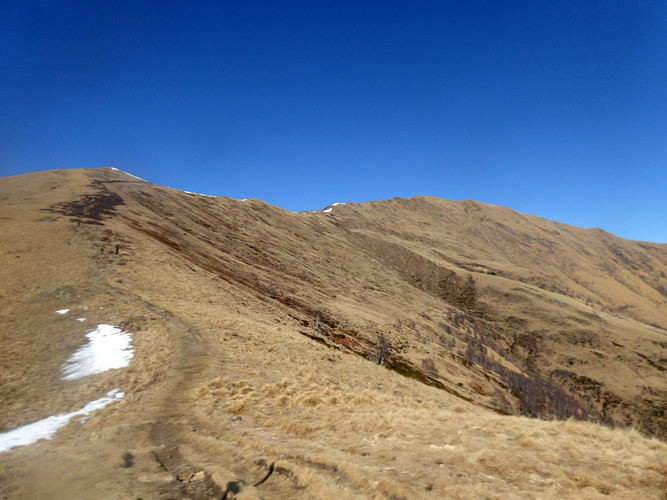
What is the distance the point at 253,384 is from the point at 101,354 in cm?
783

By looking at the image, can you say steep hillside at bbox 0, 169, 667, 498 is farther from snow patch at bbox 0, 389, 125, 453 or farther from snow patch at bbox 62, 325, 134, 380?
snow patch at bbox 62, 325, 134, 380

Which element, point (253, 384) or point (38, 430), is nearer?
point (38, 430)

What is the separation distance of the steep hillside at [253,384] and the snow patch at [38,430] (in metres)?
0.41

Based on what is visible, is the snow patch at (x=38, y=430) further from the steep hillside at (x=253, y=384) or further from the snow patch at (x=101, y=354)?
the snow patch at (x=101, y=354)

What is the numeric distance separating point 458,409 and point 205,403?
36.0 ft

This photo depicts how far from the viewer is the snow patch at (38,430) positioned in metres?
8.88

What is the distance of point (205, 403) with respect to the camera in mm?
11625

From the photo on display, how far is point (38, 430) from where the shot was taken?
969cm

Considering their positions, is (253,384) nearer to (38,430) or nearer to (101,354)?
(38,430)

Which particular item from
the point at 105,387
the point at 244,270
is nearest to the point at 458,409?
the point at 105,387

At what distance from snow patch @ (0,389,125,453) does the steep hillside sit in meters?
0.41

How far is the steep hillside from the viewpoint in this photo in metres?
7.36

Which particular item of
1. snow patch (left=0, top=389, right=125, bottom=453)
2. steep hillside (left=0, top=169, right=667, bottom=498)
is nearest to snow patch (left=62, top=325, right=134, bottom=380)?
steep hillside (left=0, top=169, right=667, bottom=498)

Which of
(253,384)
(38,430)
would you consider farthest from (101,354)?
(253,384)
